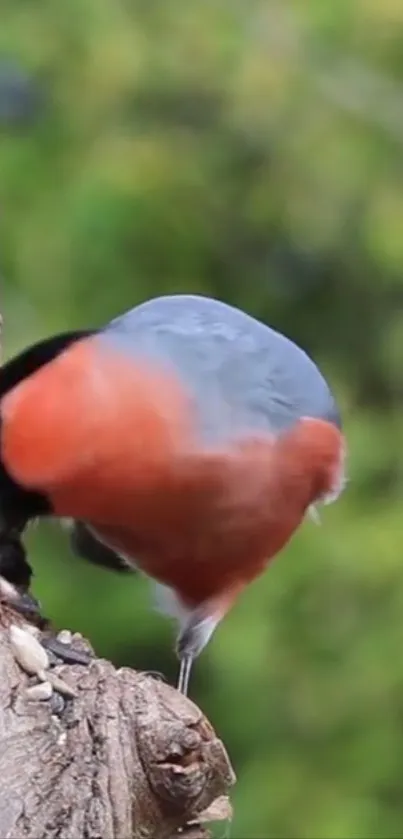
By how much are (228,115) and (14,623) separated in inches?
51.6

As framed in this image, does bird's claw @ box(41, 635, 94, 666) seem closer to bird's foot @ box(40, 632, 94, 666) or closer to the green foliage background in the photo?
bird's foot @ box(40, 632, 94, 666)

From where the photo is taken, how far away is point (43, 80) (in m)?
2.44

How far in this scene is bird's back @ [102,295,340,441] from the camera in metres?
1.33

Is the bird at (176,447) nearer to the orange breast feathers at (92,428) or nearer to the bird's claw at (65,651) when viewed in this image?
the orange breast feathers at (92,428)

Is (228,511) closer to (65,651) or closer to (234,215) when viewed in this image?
(65,651)

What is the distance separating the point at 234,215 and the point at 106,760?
4.81 feet

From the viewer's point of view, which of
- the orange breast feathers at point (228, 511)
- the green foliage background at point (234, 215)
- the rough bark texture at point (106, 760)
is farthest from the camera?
the green foliage background at point (234, 215)

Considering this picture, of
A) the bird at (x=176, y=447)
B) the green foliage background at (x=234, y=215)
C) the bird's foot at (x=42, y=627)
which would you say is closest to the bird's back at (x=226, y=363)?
the bird at (x=176, y=447)

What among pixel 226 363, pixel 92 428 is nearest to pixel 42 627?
pixel 92 428

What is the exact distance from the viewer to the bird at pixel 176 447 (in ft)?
4.04

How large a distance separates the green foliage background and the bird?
581mm

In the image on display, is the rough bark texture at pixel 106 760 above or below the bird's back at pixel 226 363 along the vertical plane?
below

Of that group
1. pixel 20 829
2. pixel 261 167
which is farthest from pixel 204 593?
pixel 261 167

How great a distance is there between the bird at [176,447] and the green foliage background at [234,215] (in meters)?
0.58
